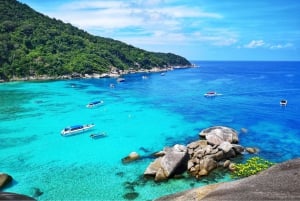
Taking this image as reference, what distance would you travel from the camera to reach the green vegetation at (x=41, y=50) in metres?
138

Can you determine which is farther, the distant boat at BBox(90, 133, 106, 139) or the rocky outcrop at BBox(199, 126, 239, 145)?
the distant boat at BBox(90, 133, 106, 139)

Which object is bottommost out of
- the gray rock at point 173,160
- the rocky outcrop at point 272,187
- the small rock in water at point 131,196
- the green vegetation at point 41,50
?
the small rock in water at point 131,196

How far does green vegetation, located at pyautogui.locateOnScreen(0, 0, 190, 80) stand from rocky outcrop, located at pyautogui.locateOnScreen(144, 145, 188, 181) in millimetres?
111617

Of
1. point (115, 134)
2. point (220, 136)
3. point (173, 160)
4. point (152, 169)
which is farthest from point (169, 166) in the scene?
point (115, 134)

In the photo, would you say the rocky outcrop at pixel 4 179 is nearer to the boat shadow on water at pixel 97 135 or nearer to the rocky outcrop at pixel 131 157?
the rocky outcrop at pixel 131 157

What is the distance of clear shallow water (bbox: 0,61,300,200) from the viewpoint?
31.5 meters

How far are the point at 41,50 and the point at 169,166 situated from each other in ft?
457

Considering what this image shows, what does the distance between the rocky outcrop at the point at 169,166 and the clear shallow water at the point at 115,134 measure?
0.94 m

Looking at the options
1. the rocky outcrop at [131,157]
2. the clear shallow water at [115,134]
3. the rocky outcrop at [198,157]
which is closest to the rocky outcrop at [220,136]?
the rocky outcrop at [198,157]

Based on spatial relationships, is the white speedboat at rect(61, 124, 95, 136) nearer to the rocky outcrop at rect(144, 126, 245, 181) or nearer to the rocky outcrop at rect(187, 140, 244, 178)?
the rocky outcrop at rect(144, 126, 245, 181)

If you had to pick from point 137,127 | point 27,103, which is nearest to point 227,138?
point 137,127

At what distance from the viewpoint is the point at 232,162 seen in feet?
121

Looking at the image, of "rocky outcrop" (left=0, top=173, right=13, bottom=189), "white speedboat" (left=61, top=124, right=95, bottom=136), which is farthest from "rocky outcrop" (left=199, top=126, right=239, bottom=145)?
"rocky outcrop" (left=0, top=173, right=13, bottom=189)

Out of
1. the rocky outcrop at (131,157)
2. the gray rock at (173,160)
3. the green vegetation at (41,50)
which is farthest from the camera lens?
the green vegetation at (41,50)
